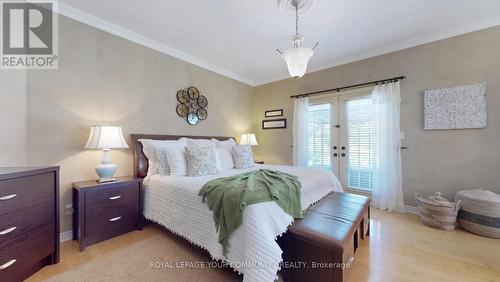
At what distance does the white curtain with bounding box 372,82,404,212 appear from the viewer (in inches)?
118

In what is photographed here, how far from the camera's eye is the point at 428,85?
2.80 meters

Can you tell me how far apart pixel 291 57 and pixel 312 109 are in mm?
2315

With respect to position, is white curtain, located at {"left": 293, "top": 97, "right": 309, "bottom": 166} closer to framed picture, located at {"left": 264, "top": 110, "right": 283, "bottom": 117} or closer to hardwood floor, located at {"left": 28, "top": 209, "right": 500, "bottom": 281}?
framed picture, located at {"left": 264, "top": 110, "right": 283, "bottom": 117}

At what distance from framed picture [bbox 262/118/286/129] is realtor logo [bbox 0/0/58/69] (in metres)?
3.66

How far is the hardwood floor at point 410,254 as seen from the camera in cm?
156

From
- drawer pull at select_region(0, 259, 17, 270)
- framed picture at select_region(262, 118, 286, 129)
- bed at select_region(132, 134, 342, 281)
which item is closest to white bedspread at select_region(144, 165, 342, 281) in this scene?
bed at select_region(132, 134, 342, 281)

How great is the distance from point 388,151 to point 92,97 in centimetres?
428

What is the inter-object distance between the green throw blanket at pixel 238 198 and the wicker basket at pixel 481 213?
2251 mm

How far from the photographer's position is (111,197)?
209 centimetres

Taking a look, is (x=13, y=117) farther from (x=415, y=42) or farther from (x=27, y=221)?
(x=415, y=42)

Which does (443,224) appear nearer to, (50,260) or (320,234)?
(320,234)

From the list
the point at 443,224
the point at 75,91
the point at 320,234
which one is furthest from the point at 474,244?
the point at 75,91

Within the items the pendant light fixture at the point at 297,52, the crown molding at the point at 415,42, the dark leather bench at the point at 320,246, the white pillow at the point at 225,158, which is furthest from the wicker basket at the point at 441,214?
the white pillow at the point at 225,158

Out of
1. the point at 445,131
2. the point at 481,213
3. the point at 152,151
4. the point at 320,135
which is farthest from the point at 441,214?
the point at 152,151
